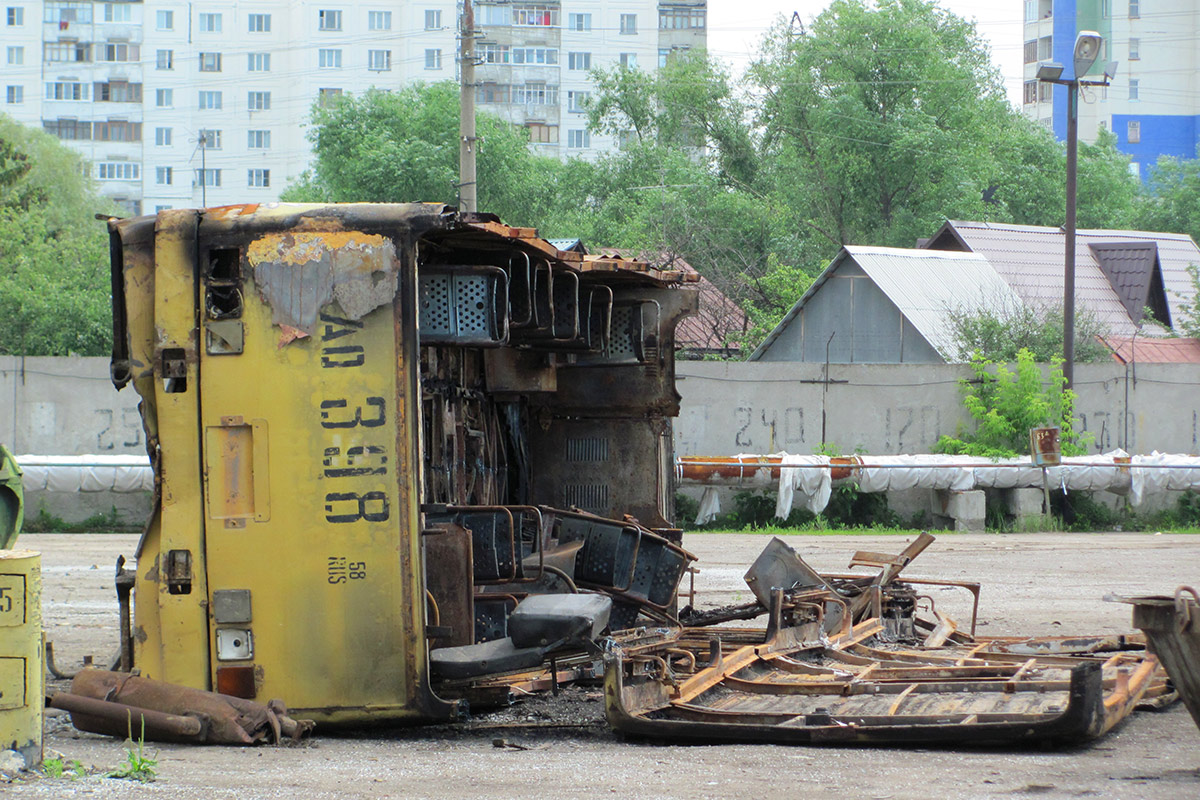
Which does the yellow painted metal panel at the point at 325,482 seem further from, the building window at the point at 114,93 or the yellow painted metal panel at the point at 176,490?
the building window at the point at 114,93

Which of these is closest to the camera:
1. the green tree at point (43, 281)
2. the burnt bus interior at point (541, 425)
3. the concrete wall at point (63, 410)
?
the burnt bus interior at point (541, 425)

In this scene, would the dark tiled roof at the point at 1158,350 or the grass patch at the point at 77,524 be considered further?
the dark tiled roof at the point at 1158,350

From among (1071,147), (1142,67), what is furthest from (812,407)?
(1142,67)

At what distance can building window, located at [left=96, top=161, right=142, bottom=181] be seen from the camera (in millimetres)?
84875

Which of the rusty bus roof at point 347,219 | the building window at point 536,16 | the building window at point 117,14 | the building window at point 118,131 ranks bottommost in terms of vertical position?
the rusty bus roof at point 347,219

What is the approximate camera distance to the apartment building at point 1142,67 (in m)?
89.2

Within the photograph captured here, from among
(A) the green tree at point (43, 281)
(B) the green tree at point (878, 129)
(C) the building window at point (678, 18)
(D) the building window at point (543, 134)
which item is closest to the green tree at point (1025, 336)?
(A) the green tree at point (43, 281)

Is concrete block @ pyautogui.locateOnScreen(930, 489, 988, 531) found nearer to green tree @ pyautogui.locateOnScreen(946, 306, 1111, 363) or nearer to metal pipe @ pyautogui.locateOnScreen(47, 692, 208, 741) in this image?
green tree @ pyautogui.locateOnScreen(946, 306, 1111, 363)

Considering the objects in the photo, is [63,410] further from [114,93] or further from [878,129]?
[114,93]

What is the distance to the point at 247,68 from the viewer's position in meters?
84.2

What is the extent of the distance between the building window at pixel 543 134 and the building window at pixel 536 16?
6.07m

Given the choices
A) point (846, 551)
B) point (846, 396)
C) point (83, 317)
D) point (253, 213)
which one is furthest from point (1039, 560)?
point (83, 317)

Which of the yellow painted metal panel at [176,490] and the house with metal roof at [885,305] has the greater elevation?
the house with metal roof at [885,305]

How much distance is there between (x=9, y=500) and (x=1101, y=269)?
30.1 metres
